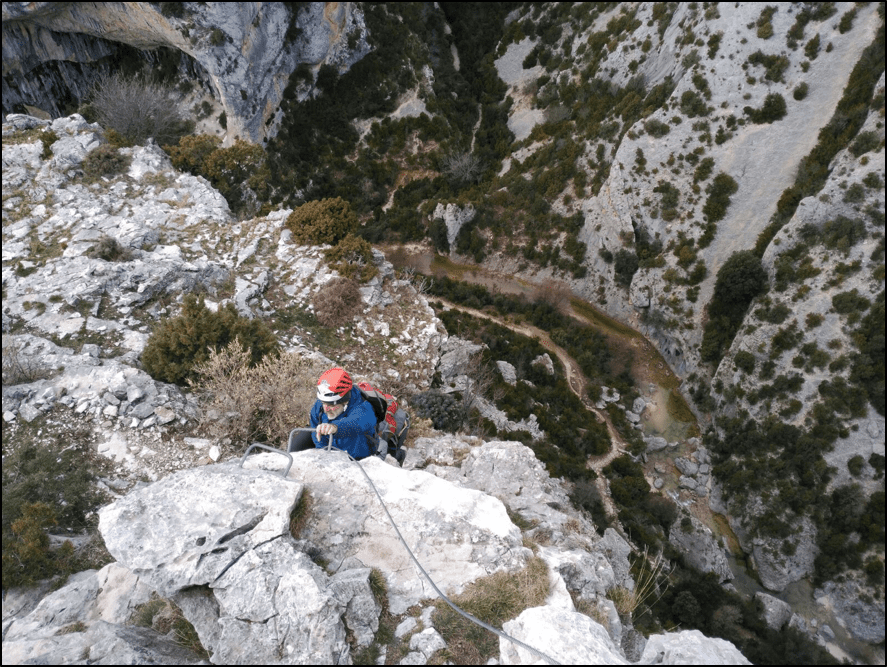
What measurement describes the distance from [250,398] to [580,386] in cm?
1888

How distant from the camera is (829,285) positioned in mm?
18531

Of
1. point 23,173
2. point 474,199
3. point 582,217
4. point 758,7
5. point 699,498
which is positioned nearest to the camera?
point 23,173

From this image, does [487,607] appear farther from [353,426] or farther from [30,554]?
[30,554]

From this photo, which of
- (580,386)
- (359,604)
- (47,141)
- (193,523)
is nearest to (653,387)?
(580,386)

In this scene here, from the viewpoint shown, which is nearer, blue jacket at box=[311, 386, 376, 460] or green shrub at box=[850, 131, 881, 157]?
blue jacket at box=[311, 386, 376, 460]

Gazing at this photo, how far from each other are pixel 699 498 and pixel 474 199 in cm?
2303

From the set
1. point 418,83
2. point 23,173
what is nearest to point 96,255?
point 23,173

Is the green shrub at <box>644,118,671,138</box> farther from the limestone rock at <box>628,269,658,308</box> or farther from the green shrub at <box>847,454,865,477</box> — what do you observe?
the green shrub at <box>847,454,865,477</box>

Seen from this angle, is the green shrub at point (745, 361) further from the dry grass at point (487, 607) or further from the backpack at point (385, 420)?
the dry grass at point (487, 607)

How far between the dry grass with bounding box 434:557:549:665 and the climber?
8.81ft

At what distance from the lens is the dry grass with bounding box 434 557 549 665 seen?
13.7 ft

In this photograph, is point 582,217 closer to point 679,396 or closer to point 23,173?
point 679,396

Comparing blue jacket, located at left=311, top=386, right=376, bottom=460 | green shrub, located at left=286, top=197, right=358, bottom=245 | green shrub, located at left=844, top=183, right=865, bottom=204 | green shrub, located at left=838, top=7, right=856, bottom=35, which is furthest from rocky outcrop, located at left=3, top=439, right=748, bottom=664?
green shrub, located at left=838, top=7, right=856, bottom=35

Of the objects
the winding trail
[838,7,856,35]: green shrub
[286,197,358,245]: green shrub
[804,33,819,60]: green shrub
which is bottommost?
the winding trail
